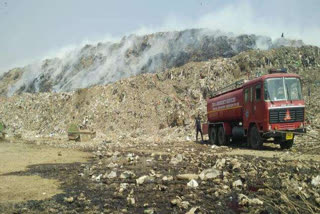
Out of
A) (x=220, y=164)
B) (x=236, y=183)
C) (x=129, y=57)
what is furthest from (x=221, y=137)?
(x=129, y=57)

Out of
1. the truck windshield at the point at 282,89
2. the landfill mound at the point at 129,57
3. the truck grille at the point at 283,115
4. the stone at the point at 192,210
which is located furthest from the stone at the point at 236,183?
the landfill mound at the point at 129,57

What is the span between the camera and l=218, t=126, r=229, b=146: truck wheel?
17375 millimetres

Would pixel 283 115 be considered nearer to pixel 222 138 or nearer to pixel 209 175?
pixel 222 138

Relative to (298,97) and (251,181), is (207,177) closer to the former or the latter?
(251,181)

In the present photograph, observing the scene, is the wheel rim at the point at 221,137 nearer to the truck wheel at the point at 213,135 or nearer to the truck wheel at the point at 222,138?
the truck wheel at the point at 222,138

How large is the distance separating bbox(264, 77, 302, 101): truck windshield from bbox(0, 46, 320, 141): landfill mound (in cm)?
1716

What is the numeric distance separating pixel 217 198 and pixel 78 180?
386 cm

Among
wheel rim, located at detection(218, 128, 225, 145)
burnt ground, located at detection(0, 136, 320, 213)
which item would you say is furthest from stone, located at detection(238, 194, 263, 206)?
wheel rim, located at detection(218, 128, 225, 145)

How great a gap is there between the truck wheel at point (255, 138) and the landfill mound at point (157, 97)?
15829 millimetres

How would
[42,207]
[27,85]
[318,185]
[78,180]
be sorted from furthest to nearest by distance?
[27,85] → [78,180] → [318,185] → [42,207]

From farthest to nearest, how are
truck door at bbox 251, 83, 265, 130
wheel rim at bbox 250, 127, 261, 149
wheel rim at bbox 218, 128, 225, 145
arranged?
wheel rim at bbox 218, 128, 225, 145 → wheel rim at bbox 250, 127, 261, 149 → truck door at bbox 251, 83, 265, 130

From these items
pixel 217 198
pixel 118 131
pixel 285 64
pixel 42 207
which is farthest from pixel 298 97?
pixel 285 64

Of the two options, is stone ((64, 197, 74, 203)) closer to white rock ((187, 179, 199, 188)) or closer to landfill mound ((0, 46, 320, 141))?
white rock ((187, 179, 199, 188))

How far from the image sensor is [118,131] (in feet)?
110
